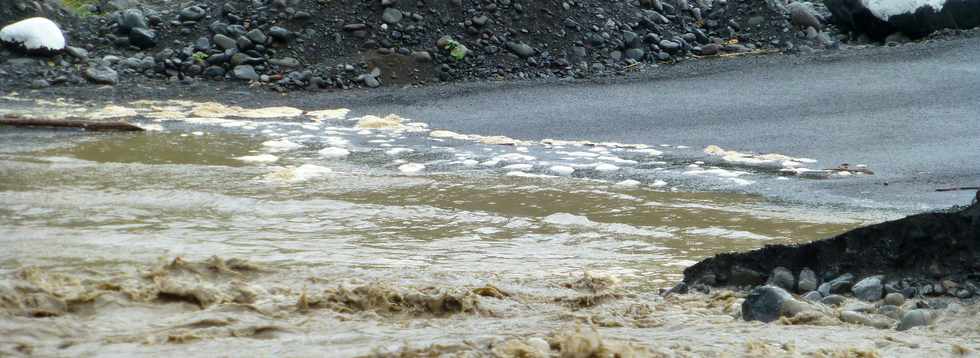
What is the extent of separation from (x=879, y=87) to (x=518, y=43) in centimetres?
400

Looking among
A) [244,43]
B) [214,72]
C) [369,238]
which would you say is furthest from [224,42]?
[369,238]

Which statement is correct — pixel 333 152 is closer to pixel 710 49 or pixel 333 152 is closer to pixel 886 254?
pixel 886 254

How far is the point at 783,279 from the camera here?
14.6ft

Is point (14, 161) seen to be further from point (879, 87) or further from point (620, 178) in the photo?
point (879, 87)

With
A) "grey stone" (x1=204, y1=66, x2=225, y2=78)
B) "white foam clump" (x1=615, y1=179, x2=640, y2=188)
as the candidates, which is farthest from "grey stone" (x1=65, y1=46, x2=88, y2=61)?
"white foam clump" (x1=615, y1=179, x2=640, y2=188)

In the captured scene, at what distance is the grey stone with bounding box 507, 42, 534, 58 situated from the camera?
41.5 ft

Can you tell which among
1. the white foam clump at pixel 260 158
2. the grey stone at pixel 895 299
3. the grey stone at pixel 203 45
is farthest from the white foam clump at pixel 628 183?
the grey stone at pixel 203 45

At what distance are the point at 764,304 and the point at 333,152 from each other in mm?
5493

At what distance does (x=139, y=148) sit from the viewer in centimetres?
883

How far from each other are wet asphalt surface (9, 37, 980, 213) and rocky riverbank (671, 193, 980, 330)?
123 inches

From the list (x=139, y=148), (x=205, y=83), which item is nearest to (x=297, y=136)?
(x=139, y=148)

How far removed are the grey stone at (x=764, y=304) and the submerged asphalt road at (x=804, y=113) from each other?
12.1ft

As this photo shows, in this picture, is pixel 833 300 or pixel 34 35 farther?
pixel 34 35

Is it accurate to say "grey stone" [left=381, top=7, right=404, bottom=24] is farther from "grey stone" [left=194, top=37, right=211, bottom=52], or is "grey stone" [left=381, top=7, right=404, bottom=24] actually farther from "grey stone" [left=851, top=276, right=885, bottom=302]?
"grey stone" [left=851, top=276, right=885, bottom=302]
